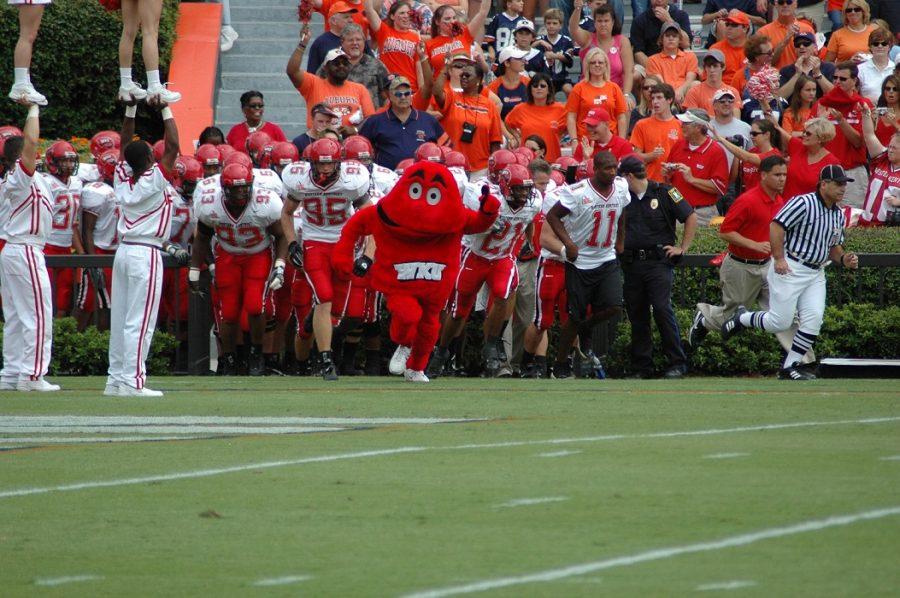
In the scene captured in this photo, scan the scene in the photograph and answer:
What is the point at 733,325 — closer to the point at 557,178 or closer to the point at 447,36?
the point at 557,178

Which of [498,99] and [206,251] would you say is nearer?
[206,251]

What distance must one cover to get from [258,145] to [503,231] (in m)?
3.08

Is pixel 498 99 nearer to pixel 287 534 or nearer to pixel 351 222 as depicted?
pixel 351 222

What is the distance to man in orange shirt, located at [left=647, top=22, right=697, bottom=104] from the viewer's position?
63.3 feet

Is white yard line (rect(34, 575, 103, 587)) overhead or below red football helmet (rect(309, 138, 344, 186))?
below

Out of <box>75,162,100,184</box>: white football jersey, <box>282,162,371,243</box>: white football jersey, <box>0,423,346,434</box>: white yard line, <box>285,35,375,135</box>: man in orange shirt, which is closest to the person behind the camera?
<box>0,423,346,434</box>: white yard line

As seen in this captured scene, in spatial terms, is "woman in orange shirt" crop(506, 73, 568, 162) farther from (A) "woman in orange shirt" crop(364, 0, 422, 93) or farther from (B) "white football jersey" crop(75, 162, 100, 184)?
(B) "white football jersey" crop(75, 162, 100, 184)

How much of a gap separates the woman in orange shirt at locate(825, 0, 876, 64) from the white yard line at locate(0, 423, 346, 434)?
38.3 ft

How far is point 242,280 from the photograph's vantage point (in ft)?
50.6

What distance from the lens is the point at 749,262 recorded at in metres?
15.1

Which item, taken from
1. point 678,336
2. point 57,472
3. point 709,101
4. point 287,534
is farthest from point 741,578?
point 709,101

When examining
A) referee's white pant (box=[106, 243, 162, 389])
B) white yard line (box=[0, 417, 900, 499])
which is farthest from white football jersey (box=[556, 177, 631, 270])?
white yard line (box=[0, 417, 900, 499])

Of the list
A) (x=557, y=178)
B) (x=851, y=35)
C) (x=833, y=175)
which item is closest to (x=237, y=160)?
(x=557, y=178)

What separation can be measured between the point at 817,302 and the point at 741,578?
8.95 m
